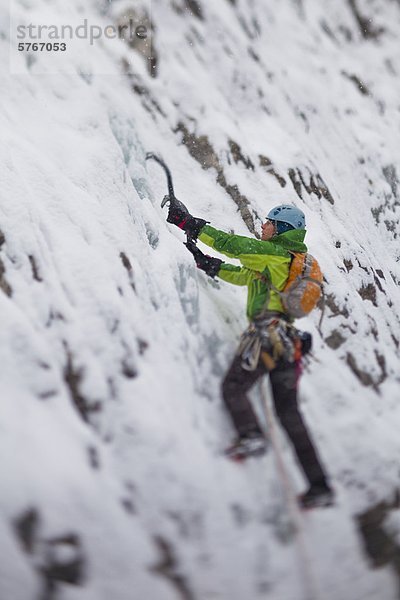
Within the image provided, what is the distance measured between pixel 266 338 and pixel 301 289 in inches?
20.0

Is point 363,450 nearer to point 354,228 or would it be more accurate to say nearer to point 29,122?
point 354,228

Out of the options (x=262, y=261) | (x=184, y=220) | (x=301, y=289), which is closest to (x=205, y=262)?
(x=184, y=220)

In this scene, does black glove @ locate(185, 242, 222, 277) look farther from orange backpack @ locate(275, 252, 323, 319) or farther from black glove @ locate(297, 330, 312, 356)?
black glove @ locate(297, 330, 312, 356)

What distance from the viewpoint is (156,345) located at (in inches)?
151

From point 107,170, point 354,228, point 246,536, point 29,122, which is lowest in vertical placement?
point 246,536

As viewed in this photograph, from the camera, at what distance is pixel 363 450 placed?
149 inches

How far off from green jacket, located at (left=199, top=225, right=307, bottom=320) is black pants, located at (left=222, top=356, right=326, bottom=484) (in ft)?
1.65

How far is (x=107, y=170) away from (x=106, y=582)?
3.42m

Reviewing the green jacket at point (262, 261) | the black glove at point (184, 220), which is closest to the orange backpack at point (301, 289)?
the green jacket at point (262, 261)

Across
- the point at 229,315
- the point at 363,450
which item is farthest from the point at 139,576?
the point at 229,315

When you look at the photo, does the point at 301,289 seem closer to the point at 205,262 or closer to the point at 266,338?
the point at 266,338

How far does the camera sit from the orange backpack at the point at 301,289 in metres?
4.00

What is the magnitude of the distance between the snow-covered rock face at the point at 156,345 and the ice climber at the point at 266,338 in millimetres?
162

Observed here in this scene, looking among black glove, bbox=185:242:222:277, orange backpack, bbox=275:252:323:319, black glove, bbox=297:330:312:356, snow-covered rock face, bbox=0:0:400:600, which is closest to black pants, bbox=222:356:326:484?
snow-covered rock face, bbox=0:0:400:600
